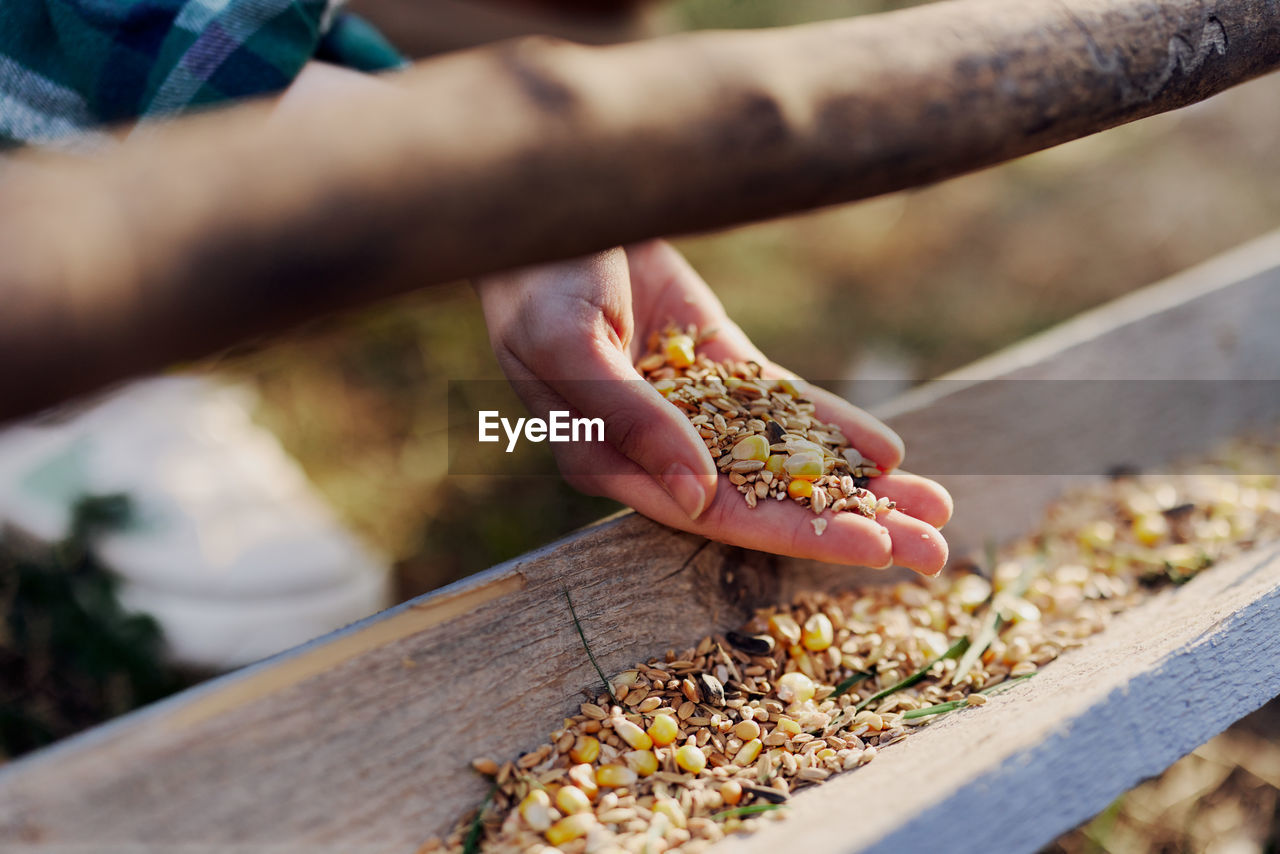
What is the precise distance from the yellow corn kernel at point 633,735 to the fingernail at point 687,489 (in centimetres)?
25

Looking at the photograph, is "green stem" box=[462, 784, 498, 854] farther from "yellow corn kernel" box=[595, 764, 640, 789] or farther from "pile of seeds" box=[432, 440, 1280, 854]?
"yellow corn kernel" box=[595, 764, 640, 789]

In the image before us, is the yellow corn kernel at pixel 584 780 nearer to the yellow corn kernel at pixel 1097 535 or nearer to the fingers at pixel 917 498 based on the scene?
the fingers at pixel 917 498

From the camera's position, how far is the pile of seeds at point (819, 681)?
87 centimetres

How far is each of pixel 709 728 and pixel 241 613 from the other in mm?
1217

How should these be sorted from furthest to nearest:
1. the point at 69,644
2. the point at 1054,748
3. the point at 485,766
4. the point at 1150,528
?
the point at 69,644, the point at 1150,528, the point at 485,766, the point at 1054,748

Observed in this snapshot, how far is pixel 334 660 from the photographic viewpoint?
0.83 m

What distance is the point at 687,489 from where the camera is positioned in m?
1.01

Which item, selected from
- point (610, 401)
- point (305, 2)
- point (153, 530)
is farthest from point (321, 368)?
point (610, 401)

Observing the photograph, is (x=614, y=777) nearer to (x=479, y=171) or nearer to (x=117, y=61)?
(x=479, y=171)

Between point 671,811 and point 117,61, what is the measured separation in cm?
131

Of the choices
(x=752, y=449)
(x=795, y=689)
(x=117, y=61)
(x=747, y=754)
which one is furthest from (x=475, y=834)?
(x=117, y=61)

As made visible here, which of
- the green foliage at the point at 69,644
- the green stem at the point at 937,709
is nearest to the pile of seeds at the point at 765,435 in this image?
the green stem at the point at 937,709

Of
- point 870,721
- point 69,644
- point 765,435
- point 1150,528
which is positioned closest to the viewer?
point 870,721

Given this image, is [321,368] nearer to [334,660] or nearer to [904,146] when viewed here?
[334,660]
